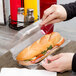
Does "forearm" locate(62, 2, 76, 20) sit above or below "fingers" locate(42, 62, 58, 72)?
above

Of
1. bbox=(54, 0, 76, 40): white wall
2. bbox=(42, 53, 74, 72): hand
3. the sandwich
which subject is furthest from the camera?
bbox=(54, 0, 76, 40): white wall

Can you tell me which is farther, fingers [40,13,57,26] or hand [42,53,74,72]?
fingers [40,13,57,26]

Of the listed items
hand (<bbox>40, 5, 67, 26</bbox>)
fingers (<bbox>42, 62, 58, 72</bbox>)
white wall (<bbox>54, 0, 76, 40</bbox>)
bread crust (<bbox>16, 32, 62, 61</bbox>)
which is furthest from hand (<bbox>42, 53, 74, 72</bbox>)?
white wall (<bbox>54, 0, 76, 40</bbox>)

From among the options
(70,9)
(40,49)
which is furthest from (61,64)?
(70,9)

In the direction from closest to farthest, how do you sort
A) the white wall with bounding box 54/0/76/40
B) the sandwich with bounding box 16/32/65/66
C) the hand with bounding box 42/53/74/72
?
the hand with bounding box 42/53/74/72
the sandwich with bounding box 16/32/65/66
the white wall with bounding box 54/0/76/40

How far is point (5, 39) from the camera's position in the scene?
104 centimetres

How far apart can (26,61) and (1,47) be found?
215mm

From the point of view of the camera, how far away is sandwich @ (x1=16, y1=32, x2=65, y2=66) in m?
0.81

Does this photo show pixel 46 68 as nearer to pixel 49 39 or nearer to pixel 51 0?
pixel 49 39

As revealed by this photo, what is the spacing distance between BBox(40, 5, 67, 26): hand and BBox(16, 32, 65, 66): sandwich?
88 mm

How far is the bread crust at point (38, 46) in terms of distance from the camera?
81cm

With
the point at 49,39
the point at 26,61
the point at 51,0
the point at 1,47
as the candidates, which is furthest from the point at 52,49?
the point at 51,0

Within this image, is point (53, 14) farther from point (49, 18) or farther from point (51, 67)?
point (51, 67)

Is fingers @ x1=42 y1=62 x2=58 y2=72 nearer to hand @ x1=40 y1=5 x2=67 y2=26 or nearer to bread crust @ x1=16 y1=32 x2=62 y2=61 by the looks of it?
bread crust @ x1=16 y1=32 x2=62 y2=61
